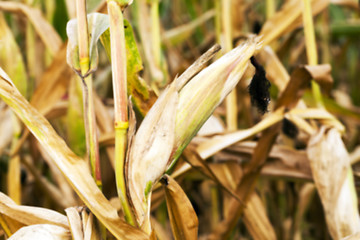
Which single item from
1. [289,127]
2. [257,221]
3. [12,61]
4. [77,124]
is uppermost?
[12,61]

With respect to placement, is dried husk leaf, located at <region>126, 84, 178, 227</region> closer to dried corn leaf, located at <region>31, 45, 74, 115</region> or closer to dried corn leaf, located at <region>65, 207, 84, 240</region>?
dried corn leaf, located at <region>65, 207, 84, 240</region>

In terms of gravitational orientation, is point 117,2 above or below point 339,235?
above

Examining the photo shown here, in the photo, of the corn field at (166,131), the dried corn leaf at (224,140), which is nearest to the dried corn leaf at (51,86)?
the corn field at (166,131)

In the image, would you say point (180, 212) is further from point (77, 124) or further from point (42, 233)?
point (77, 124)

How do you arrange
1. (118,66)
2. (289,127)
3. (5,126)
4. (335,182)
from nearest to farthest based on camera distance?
(118,66), (335,182), (289,127), (5,126)

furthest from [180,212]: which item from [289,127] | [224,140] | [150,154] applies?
[289,127]

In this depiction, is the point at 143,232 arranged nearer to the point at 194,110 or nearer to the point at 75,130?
the point at 194,110

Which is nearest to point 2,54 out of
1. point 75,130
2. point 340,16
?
point 75,130
